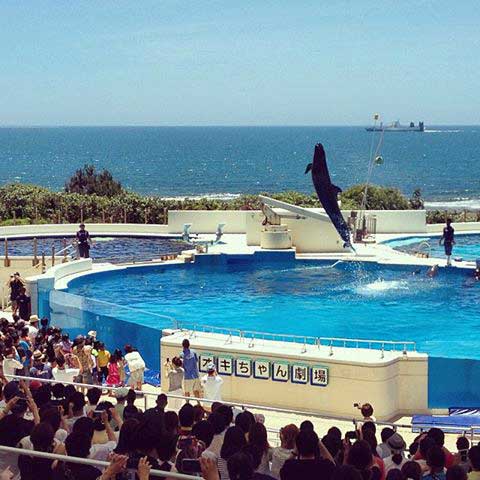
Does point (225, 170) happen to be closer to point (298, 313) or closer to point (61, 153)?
point (61, 153)

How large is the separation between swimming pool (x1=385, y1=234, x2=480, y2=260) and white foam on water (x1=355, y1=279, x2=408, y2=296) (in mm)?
2848

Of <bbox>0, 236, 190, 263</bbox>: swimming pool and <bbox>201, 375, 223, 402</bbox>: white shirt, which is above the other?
<bbox>0, 236, 190, 263</bbox>: swimming pool

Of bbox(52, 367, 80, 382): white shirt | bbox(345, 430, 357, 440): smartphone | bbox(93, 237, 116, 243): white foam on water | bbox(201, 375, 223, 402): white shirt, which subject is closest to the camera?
bbox(345, 430, 357, 440): smartphone

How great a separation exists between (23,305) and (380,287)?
7.75m

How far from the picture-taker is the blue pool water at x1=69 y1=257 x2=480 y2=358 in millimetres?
15891

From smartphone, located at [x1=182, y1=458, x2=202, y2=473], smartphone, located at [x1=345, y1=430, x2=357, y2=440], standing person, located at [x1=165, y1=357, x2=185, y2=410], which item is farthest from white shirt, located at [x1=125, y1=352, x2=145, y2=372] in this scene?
smartphone, located at [x1=182, y1=458, x2=202, y2=473]

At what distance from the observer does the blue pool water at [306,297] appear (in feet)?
52.1

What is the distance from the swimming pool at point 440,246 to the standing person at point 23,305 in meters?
10.4

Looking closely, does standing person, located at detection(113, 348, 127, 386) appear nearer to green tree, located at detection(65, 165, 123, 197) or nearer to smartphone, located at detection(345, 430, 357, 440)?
smartphone, located at detection(345, 430, 357, 440)

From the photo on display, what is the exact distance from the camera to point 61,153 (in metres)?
158

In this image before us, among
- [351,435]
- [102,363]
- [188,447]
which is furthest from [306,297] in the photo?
[188,447]

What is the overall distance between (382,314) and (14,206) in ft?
50.1

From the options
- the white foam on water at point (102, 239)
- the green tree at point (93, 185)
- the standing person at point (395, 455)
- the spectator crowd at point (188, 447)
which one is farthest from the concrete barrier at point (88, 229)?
the standing person at point (395, 455)

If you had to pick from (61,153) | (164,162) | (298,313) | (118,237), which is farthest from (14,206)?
(61,153)
